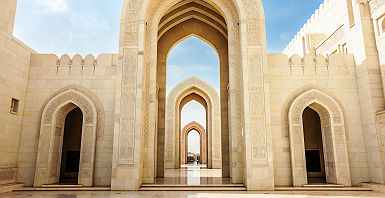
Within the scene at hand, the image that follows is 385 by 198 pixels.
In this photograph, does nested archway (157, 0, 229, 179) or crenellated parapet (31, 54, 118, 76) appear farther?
nested archway (157, 0, 229, 179)

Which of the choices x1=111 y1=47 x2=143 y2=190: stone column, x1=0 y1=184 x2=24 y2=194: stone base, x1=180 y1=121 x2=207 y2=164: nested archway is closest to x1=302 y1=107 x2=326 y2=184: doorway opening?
x1=111 y1=47 x2=143 y2=190: stone column

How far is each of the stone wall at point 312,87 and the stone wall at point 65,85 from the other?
473cm

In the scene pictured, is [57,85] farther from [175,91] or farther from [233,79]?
[175,91]

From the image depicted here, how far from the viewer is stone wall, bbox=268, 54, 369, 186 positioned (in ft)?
23.7


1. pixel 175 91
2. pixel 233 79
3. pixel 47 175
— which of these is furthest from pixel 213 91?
pixel 47 175

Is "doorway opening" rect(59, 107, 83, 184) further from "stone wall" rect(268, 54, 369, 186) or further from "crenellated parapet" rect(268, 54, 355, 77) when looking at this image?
"crenellated parapet" rect(268, 54, 355, 77)

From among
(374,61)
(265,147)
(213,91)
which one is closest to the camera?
(265,147)

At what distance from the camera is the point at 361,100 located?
7.56 meters

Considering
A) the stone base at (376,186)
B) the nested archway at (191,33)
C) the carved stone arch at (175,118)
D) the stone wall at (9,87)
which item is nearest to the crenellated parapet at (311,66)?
the nested archway at (191,33)

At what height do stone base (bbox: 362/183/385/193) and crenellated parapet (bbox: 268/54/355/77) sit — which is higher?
crenellated parapet (bbox: 268/54/355/77)

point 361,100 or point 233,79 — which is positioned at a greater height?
point 233,79

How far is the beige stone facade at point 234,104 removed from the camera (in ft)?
22.7

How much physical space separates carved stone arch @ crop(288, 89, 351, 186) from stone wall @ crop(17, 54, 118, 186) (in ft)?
17.0

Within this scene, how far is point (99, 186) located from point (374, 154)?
7.51 metres
